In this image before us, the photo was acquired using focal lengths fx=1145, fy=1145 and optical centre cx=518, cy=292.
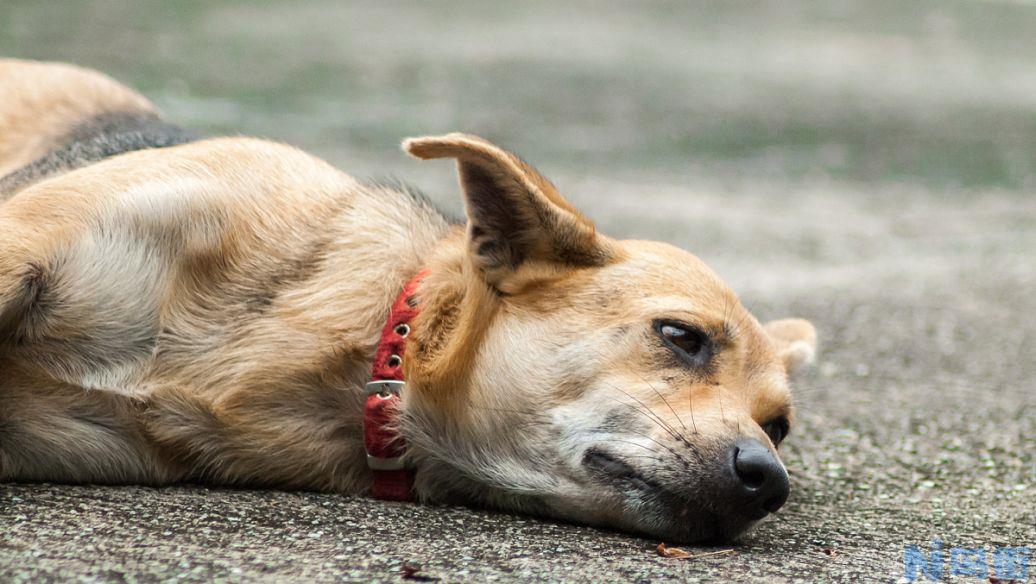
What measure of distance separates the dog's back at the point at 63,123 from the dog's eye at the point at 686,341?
7.38 feet

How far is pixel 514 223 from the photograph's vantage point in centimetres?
354

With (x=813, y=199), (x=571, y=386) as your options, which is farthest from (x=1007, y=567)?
(x=813, y=199)

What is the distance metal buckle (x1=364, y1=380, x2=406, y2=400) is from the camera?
136 inches

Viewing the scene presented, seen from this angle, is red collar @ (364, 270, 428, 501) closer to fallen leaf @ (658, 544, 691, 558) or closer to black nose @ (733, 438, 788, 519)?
fallen leaf @ (658, 544, 691, 558)

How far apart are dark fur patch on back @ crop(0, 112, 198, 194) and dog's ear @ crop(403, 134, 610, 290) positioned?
5.18 feet

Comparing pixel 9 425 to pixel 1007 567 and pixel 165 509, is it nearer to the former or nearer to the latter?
pixel 165 509

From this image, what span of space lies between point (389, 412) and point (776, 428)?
127 cm

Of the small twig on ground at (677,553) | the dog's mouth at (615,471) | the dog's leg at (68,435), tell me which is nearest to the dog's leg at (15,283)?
the dog's leg at (68,435)

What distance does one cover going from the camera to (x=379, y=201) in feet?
12.9

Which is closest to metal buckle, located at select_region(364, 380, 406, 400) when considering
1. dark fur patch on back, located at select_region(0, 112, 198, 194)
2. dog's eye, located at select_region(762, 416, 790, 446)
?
dog's eye, located at select_region(762, 416, 790, 446)

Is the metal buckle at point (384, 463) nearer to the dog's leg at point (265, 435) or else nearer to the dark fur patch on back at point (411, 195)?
the dog's leg at point (265, 435)

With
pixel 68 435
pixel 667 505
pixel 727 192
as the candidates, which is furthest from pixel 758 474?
pixel 727 192

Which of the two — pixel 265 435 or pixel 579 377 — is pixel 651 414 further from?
pixel 265 435

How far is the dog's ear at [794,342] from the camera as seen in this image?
426cm
